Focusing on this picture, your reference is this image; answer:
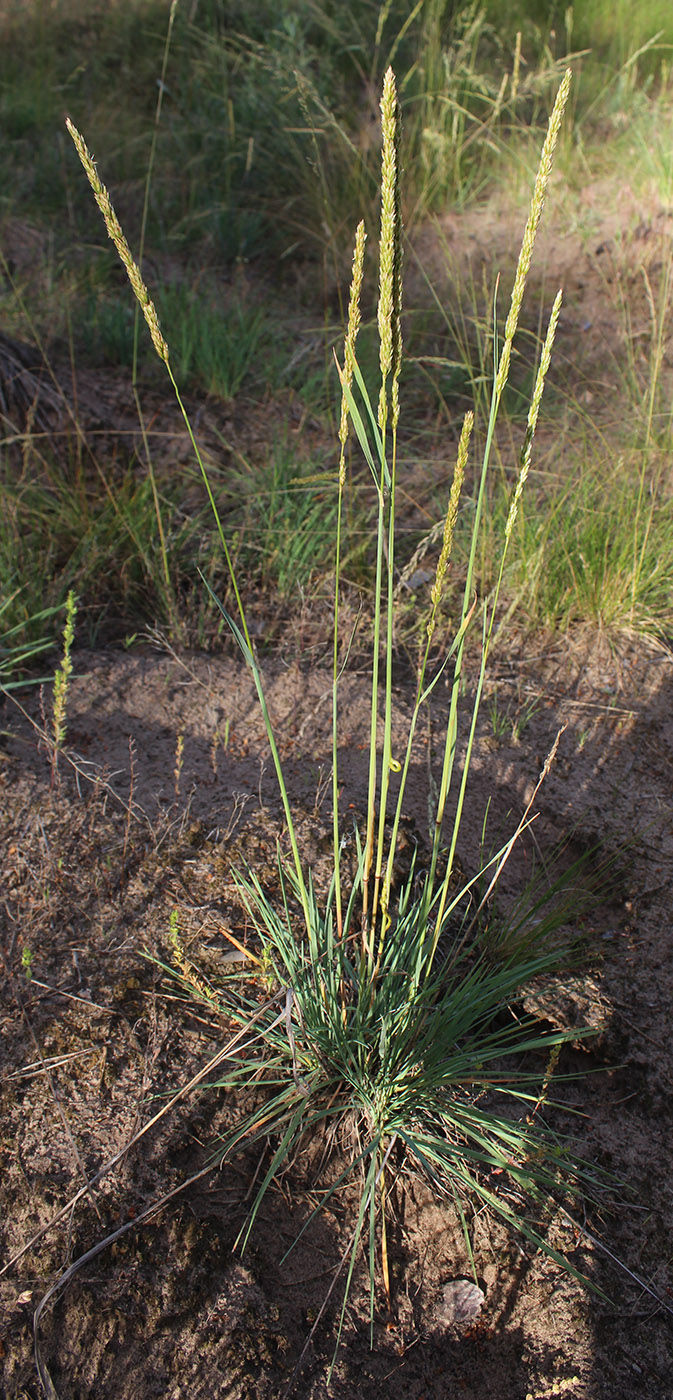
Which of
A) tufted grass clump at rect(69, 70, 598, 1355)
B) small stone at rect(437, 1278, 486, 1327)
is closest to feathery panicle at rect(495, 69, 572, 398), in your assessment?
tufted grass clump at rect(69, 70, 598, 1355)

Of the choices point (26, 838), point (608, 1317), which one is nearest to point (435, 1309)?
point (608, 1317)

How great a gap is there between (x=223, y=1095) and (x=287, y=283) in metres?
3.94

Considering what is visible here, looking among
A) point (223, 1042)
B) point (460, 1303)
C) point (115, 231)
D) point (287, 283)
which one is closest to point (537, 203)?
point (115, 231)

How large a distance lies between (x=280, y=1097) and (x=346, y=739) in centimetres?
98

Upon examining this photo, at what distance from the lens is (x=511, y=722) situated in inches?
93.0

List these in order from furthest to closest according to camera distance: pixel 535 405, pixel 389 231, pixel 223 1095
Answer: pixel 223 1095 → pixel 535 405 → pixel 389 231

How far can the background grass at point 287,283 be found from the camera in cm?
261

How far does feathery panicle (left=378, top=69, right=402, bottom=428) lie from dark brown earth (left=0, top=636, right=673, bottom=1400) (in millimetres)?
1127

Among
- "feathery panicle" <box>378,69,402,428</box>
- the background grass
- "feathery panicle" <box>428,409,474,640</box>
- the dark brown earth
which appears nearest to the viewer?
"feathery panicle" <box>378,69,402,428</box>

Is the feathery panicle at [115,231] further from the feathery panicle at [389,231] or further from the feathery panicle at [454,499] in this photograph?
the feathery panicle at [454,499]

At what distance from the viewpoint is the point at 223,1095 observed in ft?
5.12

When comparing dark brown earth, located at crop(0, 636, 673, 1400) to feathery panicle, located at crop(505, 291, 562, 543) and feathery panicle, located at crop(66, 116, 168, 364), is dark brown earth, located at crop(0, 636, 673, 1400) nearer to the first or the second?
feathery panicle, located at crop(505, 291, 562, 543)

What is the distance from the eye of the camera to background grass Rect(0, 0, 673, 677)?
2.61 metres

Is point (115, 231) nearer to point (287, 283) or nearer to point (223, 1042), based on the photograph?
point (223, 1042)
